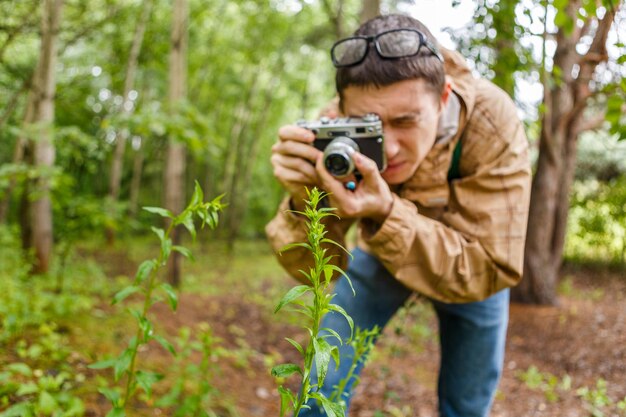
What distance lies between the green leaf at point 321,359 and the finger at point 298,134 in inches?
37.7

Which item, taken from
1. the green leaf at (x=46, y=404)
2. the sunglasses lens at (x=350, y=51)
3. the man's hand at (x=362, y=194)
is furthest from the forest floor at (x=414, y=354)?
the sunglasses lens at (x=350, y=51)

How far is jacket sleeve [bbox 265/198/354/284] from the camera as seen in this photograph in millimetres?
1879

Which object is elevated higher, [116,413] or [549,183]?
[549,183]

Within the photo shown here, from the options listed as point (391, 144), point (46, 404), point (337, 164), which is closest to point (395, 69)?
point (391, 144)

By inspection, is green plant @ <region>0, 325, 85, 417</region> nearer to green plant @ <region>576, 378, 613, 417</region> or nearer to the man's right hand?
the man's right hand

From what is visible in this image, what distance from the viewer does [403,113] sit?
5.31 ft

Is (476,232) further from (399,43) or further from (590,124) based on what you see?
(590,124)

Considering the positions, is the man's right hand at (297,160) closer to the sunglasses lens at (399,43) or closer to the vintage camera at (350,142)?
the vintage camera at (350,142)

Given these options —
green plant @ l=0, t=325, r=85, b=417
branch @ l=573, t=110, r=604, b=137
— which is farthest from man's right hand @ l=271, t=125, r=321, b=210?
branch @ l=573, t=110, r=604, b=137

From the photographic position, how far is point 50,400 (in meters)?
1.62

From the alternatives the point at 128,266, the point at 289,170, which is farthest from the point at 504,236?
the point at 128,266

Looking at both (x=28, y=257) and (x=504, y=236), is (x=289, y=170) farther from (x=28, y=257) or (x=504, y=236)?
(x=28, y=257)

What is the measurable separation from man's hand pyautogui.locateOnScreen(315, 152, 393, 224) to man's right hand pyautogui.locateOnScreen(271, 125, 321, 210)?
0.08 metres

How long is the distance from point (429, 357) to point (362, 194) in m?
3.69
